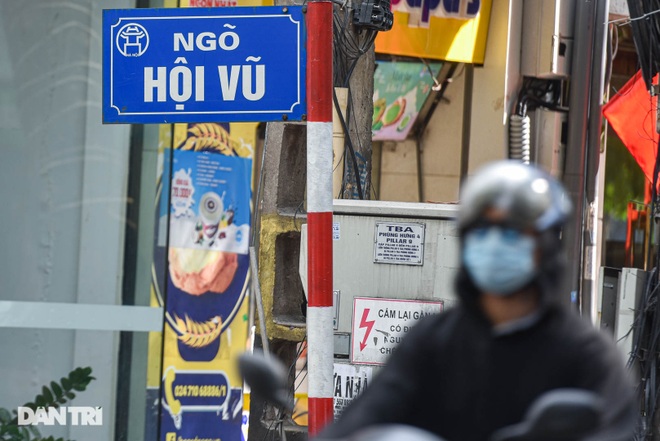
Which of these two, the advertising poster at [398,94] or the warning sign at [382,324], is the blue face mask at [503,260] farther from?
the advertising poster at [398,94]

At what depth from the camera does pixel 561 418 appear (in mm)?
2189

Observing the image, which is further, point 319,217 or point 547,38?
point 547,38

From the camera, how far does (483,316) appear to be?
2447 mm

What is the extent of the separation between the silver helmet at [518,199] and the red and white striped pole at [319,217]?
1.96 m

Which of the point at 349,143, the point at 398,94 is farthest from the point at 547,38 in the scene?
the point at 349,143

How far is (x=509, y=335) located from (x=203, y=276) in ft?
18.9

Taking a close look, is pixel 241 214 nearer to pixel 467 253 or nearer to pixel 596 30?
pixel 596 30

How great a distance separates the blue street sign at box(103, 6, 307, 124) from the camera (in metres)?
4.46

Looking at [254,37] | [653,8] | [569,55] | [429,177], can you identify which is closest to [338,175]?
[254,37]

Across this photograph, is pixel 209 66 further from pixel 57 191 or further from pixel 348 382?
pixel 57 191

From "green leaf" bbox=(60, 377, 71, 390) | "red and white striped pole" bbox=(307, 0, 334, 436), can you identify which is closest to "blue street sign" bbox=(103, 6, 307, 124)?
"red and white striped pole" bbox=(307, 0, 334, 436)

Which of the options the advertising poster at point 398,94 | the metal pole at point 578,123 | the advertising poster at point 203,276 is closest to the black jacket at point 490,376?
the advertising poster at point 203,276

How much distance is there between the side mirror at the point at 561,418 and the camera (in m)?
2.19

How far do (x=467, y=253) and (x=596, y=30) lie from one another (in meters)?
8.01
